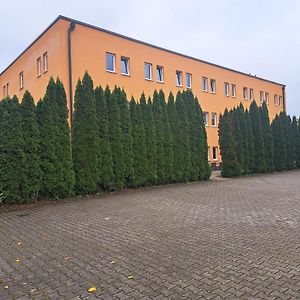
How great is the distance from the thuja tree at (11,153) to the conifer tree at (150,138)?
19.5ft

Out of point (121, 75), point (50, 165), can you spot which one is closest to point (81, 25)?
point (121, 75)

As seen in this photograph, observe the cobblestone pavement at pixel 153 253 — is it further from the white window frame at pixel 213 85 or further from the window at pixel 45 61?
the white window frame at pixel 213 85

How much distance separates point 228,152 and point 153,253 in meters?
16.1

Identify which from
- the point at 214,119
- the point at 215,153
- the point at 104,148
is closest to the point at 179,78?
the point at 214,119

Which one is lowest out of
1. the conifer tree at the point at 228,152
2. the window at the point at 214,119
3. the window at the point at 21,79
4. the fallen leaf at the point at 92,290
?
the fallen leaf at the point at 92,290

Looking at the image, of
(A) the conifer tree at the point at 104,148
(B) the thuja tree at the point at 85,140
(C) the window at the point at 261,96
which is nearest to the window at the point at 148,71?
(A) the conifer tree at the point at 104,148

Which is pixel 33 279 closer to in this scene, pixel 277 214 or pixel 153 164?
pixel 277 214

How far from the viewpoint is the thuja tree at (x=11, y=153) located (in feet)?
32.3

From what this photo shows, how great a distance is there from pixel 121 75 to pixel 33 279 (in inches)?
750

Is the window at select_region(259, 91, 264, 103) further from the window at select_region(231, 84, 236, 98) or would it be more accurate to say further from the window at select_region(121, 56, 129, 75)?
the window at select_region(121, 56, 129, 75)

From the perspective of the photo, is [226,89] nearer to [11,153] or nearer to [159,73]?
[159,73]

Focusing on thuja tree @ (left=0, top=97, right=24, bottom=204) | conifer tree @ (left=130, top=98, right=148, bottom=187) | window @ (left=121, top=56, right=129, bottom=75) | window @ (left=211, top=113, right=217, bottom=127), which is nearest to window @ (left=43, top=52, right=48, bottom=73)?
window @ (left=121, top=56, right=129, bottom=75)

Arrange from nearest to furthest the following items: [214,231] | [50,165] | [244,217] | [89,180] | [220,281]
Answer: [220,281] < [214,231] < [244,217] < [50,165] < [89,180]

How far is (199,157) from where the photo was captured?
56.9ft
